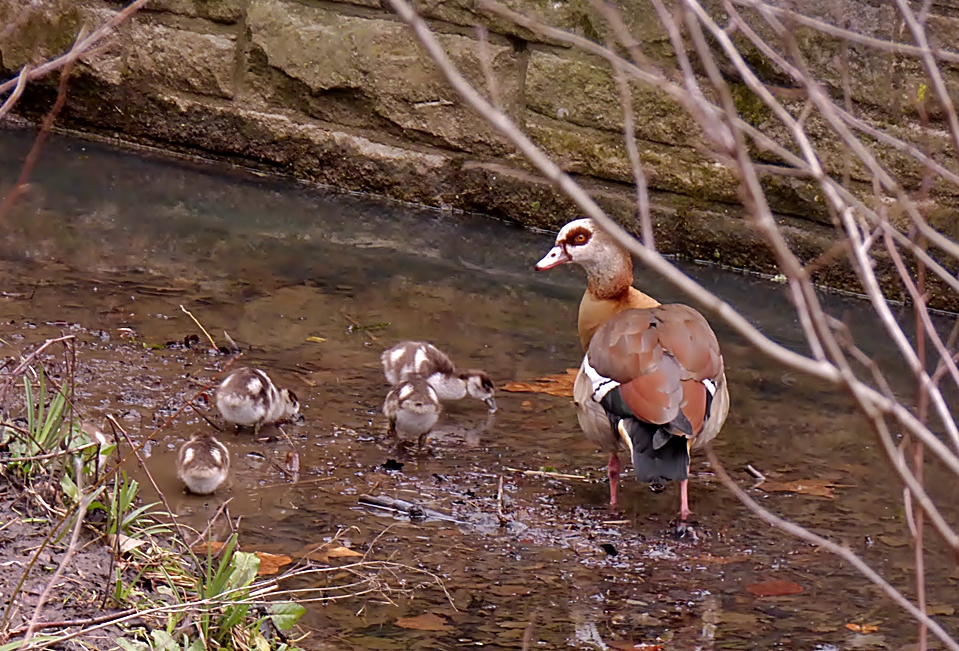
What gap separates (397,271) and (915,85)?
2.91 m

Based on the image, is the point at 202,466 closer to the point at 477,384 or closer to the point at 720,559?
the point at 477,384

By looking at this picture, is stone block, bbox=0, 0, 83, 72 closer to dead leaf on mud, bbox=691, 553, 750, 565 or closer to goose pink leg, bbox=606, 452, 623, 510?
goose pink leg, bbox=606, 452, 623, 510

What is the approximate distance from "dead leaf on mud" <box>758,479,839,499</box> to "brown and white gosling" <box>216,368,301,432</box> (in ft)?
6.03

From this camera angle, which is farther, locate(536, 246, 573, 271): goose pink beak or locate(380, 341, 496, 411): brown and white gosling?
locate(536, 246, 573, 271): goose pink beak

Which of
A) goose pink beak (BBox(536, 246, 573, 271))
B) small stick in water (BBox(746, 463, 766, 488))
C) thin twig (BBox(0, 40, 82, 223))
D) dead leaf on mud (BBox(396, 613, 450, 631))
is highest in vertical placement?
thin twig (BBox(0, 40, 82, 223))

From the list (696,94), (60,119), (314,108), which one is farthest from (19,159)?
(696,94)

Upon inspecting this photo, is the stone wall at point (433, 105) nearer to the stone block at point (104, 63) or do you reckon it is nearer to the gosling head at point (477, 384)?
the stone block at point (104, 63)

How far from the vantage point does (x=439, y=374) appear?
534 centimetres

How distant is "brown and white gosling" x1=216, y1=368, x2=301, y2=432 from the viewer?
4.68m

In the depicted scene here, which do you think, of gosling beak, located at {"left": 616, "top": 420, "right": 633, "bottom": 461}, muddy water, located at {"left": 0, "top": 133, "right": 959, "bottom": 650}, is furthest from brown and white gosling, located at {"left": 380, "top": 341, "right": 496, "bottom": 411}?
gosling beak, located at {"left": 616, "top": 420, "right": 633, "bottom": 461}

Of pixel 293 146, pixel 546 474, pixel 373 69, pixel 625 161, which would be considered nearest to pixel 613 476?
pixel 546 474

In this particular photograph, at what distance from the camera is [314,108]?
8383 mm

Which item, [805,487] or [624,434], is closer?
[624,434]

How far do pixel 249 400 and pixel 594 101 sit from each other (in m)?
3.80
